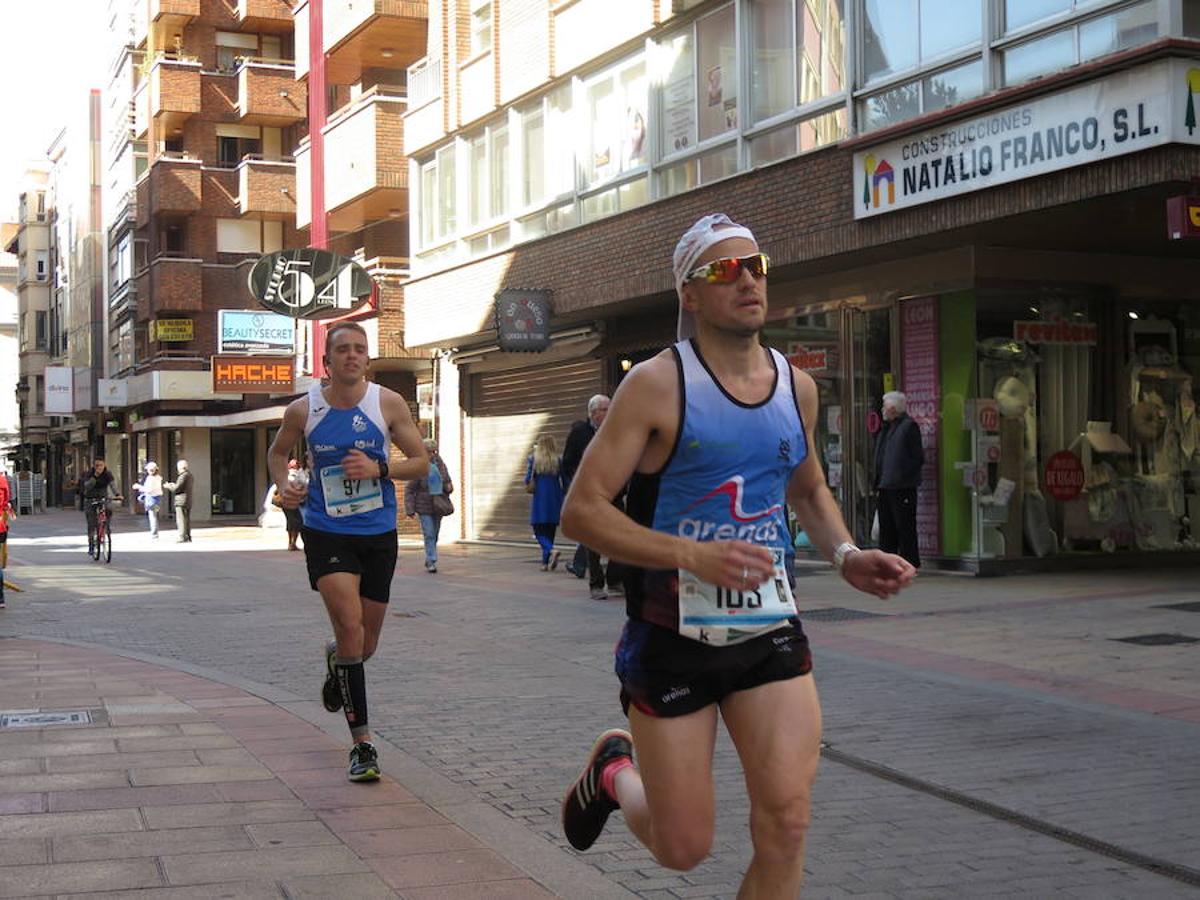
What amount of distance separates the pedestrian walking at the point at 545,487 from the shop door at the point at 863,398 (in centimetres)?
332

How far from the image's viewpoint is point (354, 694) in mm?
6387

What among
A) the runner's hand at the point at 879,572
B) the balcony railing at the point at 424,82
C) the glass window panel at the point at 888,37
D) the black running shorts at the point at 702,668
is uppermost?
the balcony railing at the point at 424,82

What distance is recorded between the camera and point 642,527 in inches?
140

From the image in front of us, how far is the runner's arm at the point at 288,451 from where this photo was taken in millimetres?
6672

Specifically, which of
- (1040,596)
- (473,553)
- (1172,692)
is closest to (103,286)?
(473,553)

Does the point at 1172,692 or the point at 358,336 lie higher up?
the point at 358,336

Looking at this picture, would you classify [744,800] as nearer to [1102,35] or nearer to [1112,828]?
[1112,828]

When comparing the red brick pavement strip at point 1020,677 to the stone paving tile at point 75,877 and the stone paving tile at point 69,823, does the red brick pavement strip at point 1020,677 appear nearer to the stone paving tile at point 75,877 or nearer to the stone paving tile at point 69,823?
the stone paving tile at point 69,823

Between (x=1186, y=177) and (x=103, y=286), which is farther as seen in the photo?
(x=103, y=286)

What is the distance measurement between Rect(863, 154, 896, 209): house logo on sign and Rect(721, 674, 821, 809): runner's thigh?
12.3 metres

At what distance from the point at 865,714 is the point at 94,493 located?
1878 cm

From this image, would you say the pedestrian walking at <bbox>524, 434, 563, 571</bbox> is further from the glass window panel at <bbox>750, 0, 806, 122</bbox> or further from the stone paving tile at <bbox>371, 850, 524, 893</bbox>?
the stone paving tile at <bbox>371, 850, 524, 893</bbox>

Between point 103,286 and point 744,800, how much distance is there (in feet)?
215

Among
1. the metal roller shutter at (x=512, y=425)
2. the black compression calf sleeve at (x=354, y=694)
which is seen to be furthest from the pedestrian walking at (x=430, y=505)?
the black compression calf sleeve at (x=354, y=694)
